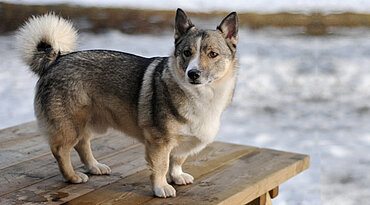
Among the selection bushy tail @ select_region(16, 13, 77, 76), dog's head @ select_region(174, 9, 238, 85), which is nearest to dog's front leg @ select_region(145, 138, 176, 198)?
dog's head @ select_region(174, 9, 238, 85)

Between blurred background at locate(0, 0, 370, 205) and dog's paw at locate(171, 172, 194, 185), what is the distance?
966 millimetres

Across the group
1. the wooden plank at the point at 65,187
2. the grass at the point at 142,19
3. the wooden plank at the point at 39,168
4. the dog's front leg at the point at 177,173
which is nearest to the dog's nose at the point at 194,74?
the dog's front leg at the point at 177,173

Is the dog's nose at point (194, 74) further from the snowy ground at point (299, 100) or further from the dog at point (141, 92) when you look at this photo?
the snowy ground at point (299, 100)

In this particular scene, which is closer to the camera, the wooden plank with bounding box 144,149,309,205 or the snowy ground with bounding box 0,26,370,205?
the wooden plank with bounding box 144,149,309,205

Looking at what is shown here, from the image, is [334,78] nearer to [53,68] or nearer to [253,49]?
[253,49]

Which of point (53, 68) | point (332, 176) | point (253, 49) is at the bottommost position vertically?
point (332, 176)

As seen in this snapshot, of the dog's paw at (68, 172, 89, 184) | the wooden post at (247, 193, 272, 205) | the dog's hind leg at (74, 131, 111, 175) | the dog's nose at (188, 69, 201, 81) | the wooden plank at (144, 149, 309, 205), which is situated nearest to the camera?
the dog's nose at (188, 69, 201, 81)

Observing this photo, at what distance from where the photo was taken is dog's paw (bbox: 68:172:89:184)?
2641 mm

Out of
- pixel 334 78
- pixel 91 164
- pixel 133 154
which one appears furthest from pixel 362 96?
pixel 91 164

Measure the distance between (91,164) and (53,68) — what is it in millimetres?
587

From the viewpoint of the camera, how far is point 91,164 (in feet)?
9.20

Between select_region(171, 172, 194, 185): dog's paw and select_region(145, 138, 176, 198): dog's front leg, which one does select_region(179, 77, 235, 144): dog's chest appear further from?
select_region(171, 172, 194, 185): dog's paw

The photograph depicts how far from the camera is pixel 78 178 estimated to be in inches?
105

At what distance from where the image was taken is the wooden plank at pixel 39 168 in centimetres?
266
